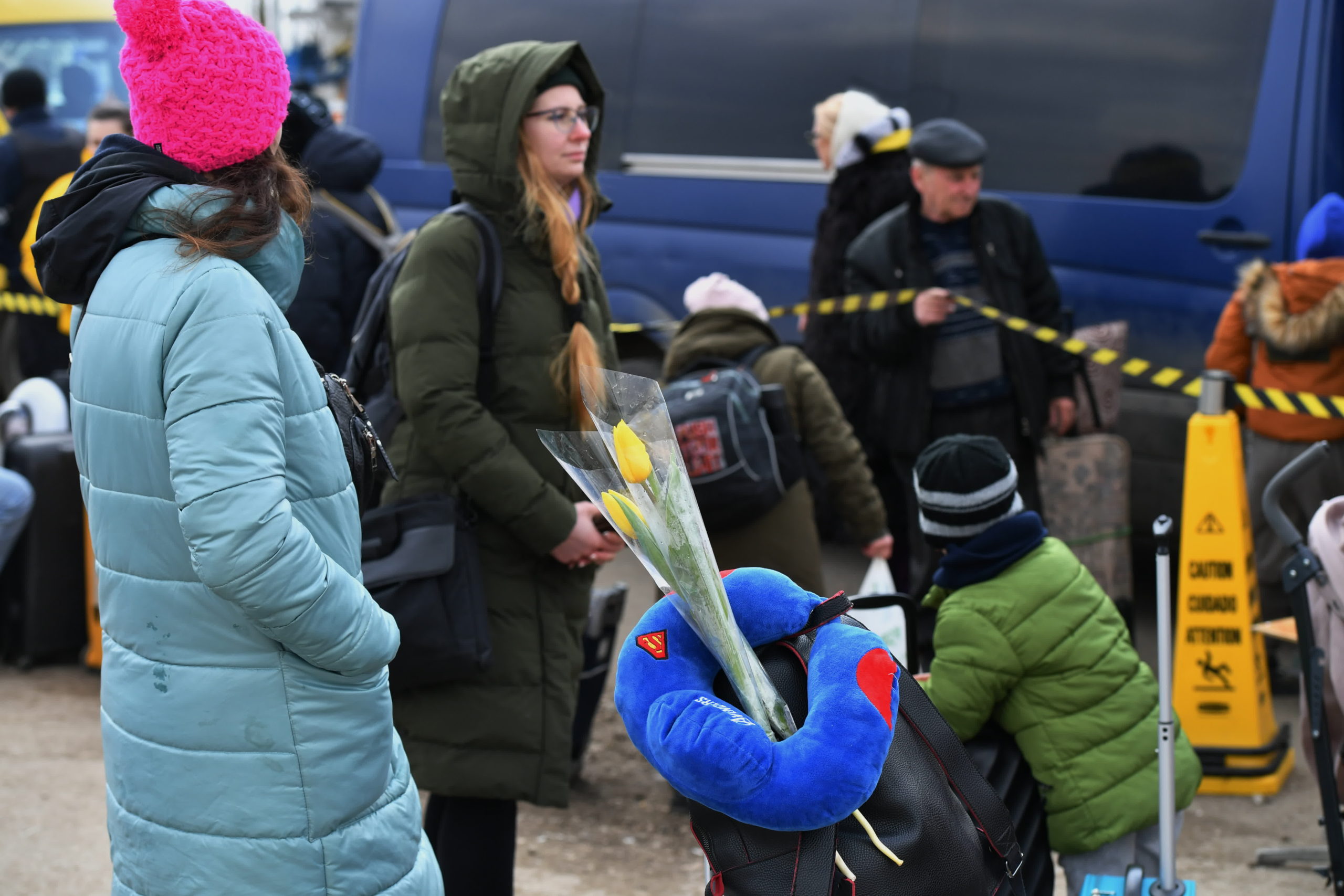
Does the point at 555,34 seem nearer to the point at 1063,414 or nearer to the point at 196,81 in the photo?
the point at 1063,414

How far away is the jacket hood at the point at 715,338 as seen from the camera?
4.28 m

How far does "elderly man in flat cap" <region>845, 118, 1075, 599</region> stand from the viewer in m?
4.95

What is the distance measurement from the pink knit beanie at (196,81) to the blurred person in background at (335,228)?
7.85 feet

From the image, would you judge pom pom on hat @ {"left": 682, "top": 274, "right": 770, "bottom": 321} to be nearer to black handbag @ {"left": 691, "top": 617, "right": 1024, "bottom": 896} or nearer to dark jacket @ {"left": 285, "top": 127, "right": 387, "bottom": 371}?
dark jacket @ {"left": 285, "top": 127, "right": 387, "bottom": 371}

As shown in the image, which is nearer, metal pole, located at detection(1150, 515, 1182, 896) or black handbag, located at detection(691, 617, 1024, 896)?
black handbag, located at detection(691, 617, 1024, 896)

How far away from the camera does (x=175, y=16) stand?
2125 mm

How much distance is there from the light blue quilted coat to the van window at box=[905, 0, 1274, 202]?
13.5ft

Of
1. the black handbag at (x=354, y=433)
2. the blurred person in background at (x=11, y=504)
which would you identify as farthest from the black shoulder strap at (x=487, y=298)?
the blurred person in background at (x=11, y=504)

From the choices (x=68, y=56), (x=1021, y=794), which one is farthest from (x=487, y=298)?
(x=68, y=56)

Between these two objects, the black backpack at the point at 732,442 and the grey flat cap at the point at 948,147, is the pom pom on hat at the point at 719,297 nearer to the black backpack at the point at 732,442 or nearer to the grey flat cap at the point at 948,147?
the black backpack at the point at 732,442

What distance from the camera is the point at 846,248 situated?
18.5ft

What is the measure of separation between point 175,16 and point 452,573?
1.30m

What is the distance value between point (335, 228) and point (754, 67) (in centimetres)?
226

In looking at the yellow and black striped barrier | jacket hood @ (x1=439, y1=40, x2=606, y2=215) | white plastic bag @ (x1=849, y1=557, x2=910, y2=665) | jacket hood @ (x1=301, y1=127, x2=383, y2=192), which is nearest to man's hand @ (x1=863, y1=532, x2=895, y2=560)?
the yellow and black striped barrier
